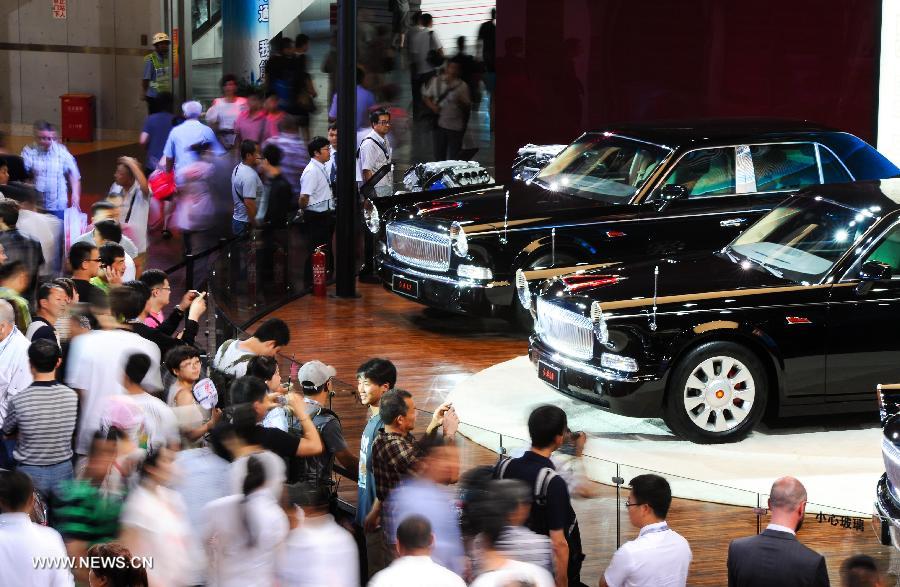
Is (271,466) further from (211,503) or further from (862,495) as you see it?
(862,495)

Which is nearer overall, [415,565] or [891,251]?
[415,565]

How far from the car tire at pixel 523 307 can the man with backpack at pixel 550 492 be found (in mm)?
5274

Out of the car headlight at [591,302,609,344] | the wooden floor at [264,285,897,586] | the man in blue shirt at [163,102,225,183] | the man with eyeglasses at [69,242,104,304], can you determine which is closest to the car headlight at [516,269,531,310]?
the wooden floor at [264,285,897,586]

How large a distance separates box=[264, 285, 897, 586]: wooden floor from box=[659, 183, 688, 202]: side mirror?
1864mm

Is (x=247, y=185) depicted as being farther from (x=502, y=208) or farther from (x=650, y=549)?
(x=650, y=549)

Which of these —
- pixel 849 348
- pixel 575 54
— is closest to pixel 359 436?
pixel 849 348

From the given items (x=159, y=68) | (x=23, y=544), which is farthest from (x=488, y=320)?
(x=159, y=68)

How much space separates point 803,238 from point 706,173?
6.86ft

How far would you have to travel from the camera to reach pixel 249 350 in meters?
8.45

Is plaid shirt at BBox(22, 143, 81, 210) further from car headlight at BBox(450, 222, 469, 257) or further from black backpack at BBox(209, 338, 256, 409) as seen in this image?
black backpack at BBox(209, 338, 256, 409)

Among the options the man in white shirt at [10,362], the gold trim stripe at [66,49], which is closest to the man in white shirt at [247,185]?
the man in white shirt at [10,362]

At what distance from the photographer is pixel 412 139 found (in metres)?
19.5

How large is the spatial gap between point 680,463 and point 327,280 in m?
7.02

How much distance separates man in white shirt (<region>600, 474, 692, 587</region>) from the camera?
5.83 metres
